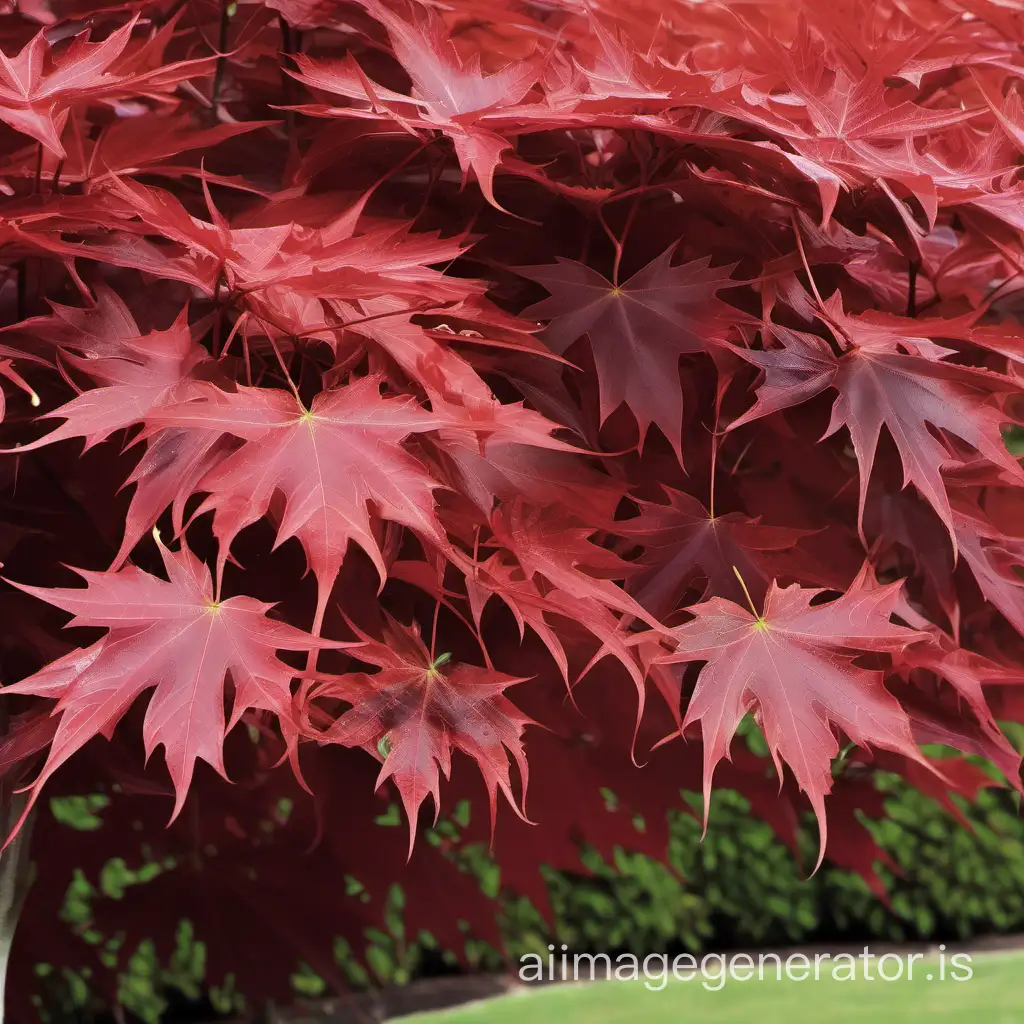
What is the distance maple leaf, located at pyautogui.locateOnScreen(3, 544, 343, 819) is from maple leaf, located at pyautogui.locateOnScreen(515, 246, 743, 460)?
1.09 ft

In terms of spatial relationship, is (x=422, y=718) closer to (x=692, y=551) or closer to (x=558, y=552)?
(x=558, y=552)

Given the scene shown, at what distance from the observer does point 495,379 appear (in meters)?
1.02

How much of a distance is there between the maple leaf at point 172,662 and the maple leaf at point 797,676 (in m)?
0.30

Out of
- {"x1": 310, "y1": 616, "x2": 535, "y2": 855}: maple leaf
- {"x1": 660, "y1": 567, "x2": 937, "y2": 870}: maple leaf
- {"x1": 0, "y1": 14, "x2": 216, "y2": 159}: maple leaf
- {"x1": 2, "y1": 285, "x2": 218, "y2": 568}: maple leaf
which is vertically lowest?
{"x1": 310, "y1": 616, "x2": 535, "y2": 855}: maple leaf

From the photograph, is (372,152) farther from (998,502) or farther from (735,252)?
(998,502)

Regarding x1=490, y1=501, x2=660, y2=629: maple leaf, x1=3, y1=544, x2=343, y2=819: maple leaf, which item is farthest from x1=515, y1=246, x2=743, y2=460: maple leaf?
x1=3, y1=544, x2=343, y2=819: maple leaf

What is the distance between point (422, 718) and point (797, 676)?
11.8 inches

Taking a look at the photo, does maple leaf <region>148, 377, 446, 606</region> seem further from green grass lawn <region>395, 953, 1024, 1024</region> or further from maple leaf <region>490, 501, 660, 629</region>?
green grass lawn <region>395, 953, 1024, 1024</region>


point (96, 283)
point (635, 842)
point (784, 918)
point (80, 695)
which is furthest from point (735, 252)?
point (784, 918)

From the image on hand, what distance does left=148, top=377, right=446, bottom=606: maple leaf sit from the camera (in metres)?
0.74

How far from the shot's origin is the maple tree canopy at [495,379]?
0.78m

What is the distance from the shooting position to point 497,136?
812mm

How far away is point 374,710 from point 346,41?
0.63 meters

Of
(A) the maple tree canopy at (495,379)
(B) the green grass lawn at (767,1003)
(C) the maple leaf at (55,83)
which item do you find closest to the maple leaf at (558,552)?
(A) the maple tree canopy at (495,379)
